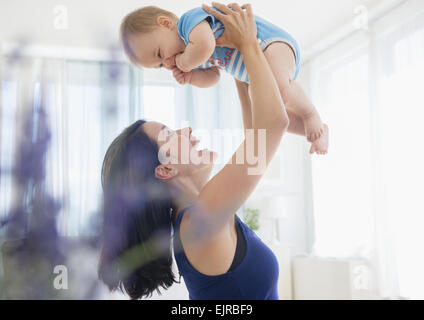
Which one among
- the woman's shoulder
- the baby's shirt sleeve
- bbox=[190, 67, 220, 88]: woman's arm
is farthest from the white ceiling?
the woman's shoulder

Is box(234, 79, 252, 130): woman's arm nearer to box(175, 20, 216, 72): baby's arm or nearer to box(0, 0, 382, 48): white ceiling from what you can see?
box(175, 20, 216, 72): baby's arm

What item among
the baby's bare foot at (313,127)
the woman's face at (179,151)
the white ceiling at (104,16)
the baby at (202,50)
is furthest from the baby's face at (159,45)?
the white ceiling at (104,16)

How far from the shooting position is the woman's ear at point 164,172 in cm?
68

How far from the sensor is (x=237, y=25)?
1.74ft

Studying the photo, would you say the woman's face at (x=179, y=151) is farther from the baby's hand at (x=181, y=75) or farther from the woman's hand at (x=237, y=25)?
the woman's hand at (x=237, y=25)

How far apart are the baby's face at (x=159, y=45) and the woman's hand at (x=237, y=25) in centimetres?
9

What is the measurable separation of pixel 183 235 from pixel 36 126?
215 cm

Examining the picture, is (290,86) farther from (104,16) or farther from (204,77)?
(104,16)

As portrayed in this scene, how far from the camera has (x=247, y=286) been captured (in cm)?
61

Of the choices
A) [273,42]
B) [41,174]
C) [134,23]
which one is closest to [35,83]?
[41,174]

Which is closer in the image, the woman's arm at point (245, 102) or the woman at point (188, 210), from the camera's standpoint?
the woman at point (188, 210)

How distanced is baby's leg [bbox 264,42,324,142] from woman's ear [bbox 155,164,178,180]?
0.77 ft

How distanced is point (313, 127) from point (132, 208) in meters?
A: 0.34
